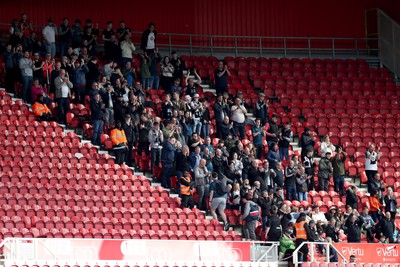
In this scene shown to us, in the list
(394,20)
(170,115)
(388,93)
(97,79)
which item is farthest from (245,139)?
(394,20)

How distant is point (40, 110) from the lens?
1085 inches

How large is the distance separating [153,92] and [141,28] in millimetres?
4605

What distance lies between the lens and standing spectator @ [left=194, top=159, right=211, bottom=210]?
84.7ft

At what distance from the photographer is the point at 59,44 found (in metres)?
30.5

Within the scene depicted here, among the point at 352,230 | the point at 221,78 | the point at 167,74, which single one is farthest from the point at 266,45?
the point at 352,230

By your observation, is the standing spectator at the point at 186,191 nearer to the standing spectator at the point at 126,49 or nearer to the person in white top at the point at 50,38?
the standing spectator at the point at 126,49

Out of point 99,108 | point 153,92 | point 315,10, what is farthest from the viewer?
point 315,10

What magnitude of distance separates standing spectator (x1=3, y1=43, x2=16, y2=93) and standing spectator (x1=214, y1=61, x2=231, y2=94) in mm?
5176

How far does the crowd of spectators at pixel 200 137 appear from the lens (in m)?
25.4

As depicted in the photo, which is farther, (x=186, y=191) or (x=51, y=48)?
(x=51, y=48)

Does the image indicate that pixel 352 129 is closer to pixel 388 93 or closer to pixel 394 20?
pixel 388 93

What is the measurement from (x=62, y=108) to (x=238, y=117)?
4200 mm

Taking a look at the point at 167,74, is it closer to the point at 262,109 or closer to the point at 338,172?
the point at 262,109

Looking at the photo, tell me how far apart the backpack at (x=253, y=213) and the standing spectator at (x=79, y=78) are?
5744mm
